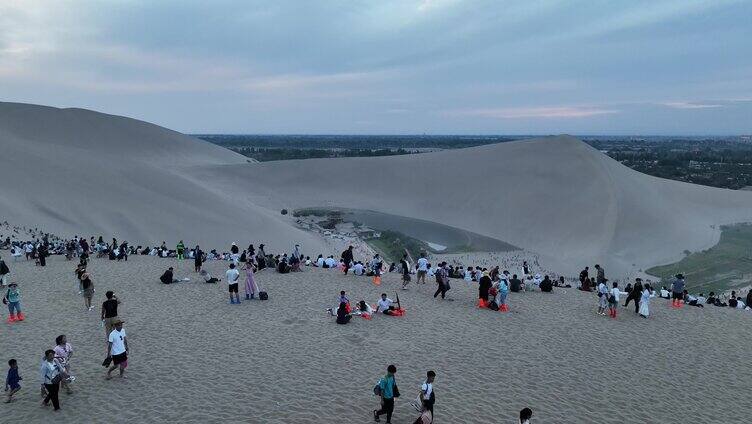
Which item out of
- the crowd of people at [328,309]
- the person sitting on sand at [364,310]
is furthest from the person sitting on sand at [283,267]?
the person sitting on sand at [364,310]

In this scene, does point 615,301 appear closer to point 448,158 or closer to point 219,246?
point 219,246

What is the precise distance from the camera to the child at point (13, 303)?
11625 millimetres

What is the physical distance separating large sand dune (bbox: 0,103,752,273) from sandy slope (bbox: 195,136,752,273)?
0.13m

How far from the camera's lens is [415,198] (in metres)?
46.0

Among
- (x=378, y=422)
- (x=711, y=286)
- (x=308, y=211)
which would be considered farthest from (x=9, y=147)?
(x=711, y=286)

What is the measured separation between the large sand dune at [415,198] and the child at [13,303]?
54.6 feet

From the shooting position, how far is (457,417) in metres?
8.37

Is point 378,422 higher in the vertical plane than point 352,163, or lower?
lower

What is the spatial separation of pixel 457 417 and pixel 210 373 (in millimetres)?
4328

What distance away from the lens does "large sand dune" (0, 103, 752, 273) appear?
30.5 m

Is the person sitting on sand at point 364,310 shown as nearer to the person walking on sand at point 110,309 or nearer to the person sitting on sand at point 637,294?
the person walking on sand at point 110,309

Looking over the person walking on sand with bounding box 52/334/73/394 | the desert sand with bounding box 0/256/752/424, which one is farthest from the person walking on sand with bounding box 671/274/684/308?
the person walking on sand with bounding box 52/334/73/394

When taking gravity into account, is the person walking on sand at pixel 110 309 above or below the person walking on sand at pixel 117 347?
above

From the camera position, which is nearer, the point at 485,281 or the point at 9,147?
the point at 485,281
